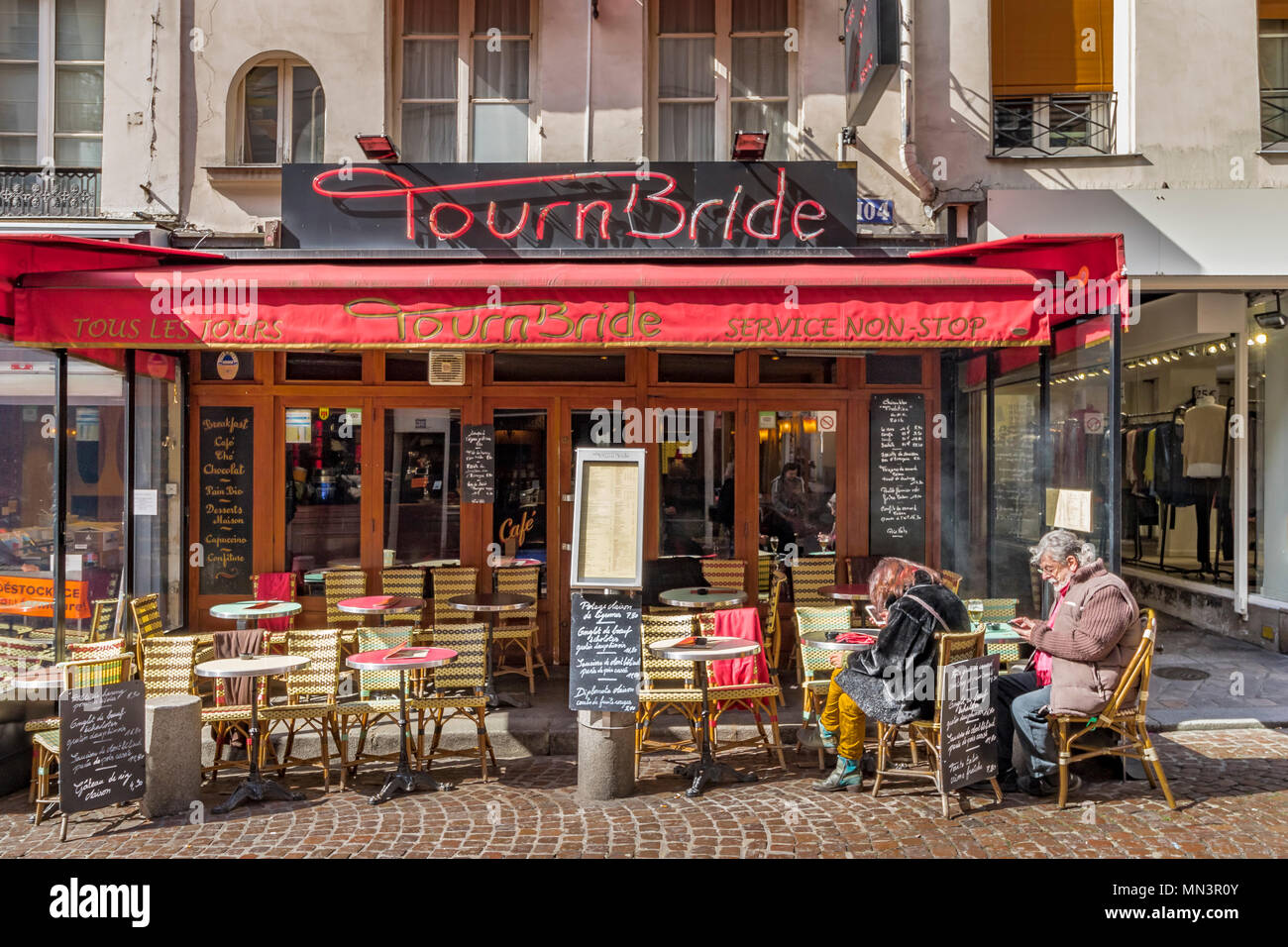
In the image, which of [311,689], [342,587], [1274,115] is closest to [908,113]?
[1274,115]

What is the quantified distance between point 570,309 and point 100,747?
13.5 feet

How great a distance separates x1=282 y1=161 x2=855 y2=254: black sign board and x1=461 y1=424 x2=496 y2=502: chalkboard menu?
187 cm

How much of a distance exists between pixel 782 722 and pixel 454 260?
4809mm

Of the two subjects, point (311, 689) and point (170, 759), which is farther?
point (311, 689)

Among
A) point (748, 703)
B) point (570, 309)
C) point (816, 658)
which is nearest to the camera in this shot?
point (748, 703)

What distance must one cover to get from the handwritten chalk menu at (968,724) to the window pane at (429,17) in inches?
311

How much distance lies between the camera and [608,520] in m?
6.32

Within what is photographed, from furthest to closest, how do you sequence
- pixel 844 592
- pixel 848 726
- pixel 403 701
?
pixel 844 592 → pixel 403 701 → pixel 848 726

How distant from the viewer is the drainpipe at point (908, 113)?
361 inches

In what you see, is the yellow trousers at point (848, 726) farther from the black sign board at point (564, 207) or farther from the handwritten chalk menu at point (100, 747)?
the handwritten chalk menu at point (100, 747)

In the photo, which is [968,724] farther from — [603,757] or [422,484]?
[422,484]

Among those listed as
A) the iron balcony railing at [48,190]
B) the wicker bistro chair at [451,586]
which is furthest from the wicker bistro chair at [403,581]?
the iron balcony railing at [48,190]

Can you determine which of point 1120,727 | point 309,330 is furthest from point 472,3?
point 1120,727

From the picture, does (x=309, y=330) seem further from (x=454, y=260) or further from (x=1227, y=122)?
(x=1227, y=122)
